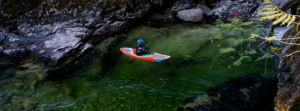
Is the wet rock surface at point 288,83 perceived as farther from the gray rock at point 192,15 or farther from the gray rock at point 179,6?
the gray rock at point 179,6

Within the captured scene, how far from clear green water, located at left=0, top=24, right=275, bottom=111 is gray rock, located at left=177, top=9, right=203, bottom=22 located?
3078 mm

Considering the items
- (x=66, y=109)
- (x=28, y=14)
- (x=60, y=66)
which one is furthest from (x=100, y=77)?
(x=28, y=14)

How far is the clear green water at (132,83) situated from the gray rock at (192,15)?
3078 millimetres

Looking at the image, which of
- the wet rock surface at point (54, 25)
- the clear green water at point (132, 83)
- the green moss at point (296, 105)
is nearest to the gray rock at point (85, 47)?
the wet rock surface at point (54, 25)

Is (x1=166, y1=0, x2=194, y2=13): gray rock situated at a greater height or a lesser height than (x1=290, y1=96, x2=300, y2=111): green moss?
greater

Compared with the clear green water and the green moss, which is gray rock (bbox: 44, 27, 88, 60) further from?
the green moss

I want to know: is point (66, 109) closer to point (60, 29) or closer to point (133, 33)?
point (60, 29)

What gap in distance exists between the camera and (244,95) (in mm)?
4441

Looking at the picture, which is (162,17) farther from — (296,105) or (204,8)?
(296,105)

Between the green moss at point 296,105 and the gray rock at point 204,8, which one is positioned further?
the gray rock at point 204,8

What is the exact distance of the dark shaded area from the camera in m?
4.11

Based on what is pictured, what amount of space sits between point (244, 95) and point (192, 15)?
6.43 metres

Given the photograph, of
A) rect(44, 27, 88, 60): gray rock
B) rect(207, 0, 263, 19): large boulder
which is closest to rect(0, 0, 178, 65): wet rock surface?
rect(44, 27, 88, 60): gray rock

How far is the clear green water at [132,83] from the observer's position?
4422 mm
